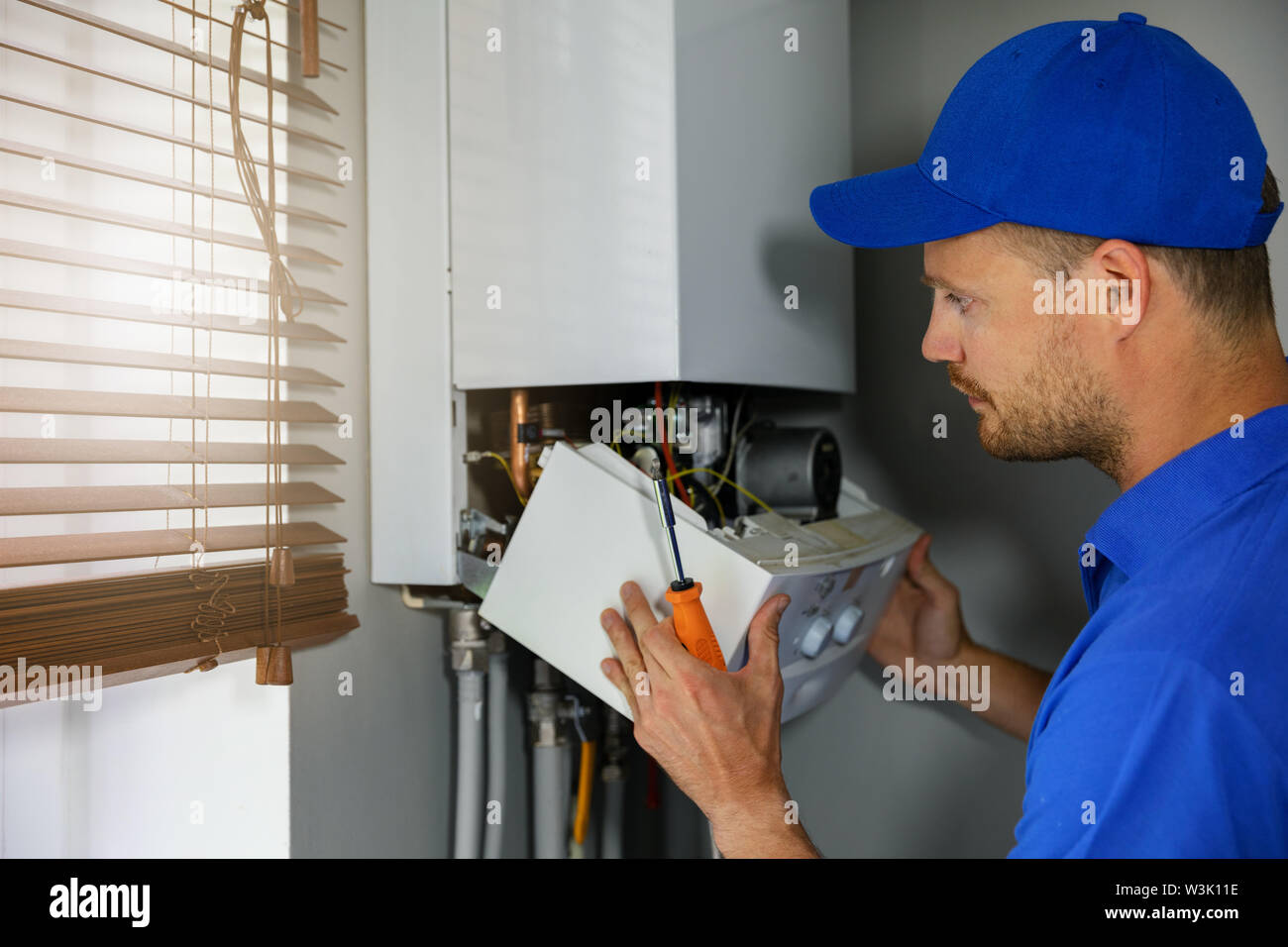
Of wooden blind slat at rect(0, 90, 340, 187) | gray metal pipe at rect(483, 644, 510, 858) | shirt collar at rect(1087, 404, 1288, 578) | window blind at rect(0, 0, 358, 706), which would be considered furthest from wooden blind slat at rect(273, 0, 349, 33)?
shirt collar at rect(1087, 404, 1288, 578)

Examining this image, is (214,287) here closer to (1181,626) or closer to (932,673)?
(1181,626)

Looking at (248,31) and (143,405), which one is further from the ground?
(248,31)

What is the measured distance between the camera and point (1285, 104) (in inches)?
49.8

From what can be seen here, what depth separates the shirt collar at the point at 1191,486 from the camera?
2.26 ft

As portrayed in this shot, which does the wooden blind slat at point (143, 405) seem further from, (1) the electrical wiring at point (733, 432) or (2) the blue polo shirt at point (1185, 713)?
(2) the blue polo shirt at point (1185, 713)

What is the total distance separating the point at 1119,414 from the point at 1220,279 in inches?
5.0

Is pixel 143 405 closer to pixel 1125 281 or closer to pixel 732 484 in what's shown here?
pixel 732 484

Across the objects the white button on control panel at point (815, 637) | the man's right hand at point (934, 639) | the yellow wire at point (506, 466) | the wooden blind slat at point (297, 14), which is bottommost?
the man's right hand at point (934, 639)

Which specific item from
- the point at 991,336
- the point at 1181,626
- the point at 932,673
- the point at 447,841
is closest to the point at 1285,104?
the point at 991,336

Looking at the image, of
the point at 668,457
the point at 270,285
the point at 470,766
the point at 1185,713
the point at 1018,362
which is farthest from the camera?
the point at 470,766

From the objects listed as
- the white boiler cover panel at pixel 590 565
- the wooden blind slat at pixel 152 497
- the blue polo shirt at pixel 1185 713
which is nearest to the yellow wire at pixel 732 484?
the white boiler cover panel at pixel 590 565

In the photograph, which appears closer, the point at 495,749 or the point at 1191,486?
the point at 1191,486

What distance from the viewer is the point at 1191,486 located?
0.71 metres

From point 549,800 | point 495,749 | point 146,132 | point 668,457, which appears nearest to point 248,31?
point 146,132
